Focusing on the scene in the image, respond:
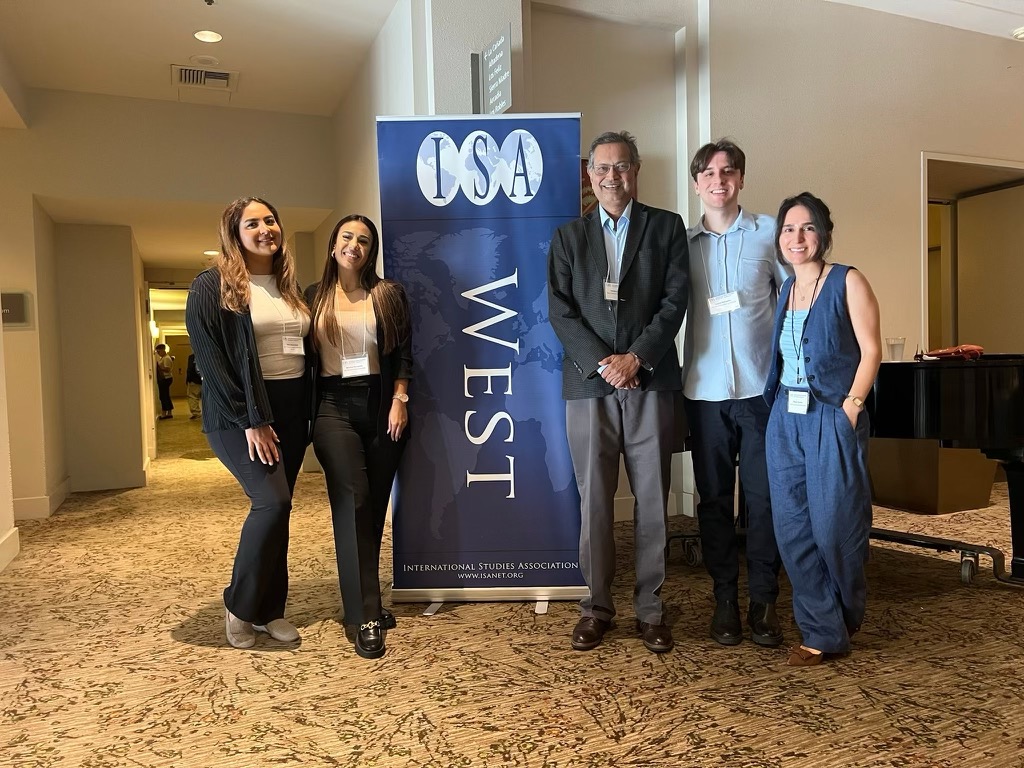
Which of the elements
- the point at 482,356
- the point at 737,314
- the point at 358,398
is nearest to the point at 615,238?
the point at 737,314

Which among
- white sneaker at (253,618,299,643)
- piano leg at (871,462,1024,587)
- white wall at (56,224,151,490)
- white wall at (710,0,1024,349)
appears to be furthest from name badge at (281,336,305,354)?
white wall at (56,224,151,490)

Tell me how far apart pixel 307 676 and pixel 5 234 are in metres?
4.62

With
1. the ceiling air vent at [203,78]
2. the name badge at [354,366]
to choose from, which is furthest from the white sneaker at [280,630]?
the ceiling air vent at [203,78]

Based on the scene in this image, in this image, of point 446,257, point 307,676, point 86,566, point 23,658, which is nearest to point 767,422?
point 446,257

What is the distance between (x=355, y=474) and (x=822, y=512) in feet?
5.30

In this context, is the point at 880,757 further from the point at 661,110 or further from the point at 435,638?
the point at 661,110

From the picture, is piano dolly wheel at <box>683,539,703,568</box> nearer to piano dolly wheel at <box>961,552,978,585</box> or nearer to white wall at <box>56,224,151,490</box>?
piano dolly wheel at <box>961,552,978,585</box>

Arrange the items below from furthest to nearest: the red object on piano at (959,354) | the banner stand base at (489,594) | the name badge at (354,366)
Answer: the banner stand base at (489,594) < the red object on piano at (959,354) < the name badge at (354,366)

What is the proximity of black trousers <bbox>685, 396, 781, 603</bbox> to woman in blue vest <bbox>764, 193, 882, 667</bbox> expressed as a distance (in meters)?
0.10

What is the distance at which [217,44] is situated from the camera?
16.2ft

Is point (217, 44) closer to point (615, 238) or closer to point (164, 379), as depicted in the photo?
point (615, 238)

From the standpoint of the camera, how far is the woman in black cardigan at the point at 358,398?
277cm

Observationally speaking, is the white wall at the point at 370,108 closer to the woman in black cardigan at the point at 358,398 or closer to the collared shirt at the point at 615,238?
the woman in black cardigan at the point at 358,398

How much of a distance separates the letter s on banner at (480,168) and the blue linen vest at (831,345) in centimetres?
122
